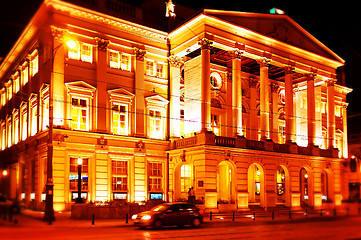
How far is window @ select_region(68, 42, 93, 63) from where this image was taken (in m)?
33.9

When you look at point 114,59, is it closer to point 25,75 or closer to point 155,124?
point 155,124

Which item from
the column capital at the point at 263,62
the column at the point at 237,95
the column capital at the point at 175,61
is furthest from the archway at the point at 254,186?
the column capital at the point at 175,61

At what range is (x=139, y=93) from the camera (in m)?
37.4

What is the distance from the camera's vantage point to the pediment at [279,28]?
38284 mm

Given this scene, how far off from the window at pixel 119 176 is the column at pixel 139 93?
3.20 meters

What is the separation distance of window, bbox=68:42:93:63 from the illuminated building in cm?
9

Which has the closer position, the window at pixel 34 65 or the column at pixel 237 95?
the window at pixel 34 65

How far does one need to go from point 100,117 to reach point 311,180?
77.6 ft

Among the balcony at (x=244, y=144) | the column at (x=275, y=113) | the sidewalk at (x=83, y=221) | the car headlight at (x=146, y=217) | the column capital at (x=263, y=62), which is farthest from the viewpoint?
the column at (x=275, y=113)

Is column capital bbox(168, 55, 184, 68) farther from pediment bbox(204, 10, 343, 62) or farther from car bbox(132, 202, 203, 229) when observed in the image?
car bbox(132, 202, 203, 229)

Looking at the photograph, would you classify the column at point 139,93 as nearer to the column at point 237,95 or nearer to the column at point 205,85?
the column at point 205,85

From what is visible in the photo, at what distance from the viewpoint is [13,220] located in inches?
259

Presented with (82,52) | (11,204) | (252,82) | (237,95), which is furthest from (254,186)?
(11,204)

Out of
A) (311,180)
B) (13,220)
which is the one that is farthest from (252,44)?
(13,220)
